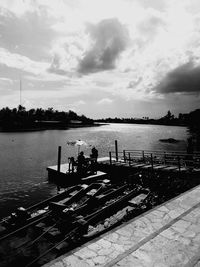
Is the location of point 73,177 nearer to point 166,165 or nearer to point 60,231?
point 166,165

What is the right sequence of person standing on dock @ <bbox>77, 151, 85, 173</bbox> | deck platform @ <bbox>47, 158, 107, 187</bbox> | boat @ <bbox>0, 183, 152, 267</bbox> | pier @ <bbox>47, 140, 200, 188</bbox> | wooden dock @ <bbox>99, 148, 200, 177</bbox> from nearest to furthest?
boat @ <bbox>0, 183, 152, 267</bbox>, wooden dock @ <bbox>99, 148, 200, 177</bbox>, pier @ <bbox>47, 140, 200, 188</bbox>, deck platform @ <bbox>47, 158, 107, 187</bbox>, person standing on dock @ <bbox>77, 151, 85, 173</bbox>

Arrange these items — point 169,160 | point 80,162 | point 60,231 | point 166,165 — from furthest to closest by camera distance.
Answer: point 169,160, point 80,162, point 166,165, point 60,231

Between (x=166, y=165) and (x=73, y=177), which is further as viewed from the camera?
(x=73, y=177)

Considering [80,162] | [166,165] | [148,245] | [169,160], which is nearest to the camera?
[148,245]

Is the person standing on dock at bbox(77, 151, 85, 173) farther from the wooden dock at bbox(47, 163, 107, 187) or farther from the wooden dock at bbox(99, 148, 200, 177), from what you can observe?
the wooden dock at bbox(99, 148, 200, 177)

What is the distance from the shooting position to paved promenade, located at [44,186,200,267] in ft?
15.6

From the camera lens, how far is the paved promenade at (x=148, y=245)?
4754mm

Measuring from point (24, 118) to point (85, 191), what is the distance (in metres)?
135

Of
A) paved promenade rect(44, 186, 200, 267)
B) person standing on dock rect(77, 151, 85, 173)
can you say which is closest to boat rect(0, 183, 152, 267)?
paved promenade rect(44, 186, 200, 267)

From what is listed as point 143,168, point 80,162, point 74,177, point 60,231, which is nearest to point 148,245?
point 60,231

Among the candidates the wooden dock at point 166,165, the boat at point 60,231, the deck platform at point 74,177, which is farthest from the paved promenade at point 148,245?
the deck platform at point 74,177

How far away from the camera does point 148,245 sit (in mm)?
5406

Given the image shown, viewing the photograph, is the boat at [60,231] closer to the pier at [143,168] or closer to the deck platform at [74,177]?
the pier at [143,168]

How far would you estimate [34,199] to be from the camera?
1706 centimetres
